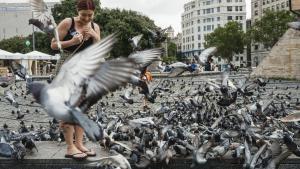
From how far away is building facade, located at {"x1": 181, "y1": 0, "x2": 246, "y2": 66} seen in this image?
6220 inches

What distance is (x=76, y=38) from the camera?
5.61 m

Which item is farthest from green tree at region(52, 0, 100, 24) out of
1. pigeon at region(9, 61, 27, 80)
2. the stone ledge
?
the stone ledge

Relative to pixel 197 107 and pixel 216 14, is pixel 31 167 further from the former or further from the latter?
pixel 216 14

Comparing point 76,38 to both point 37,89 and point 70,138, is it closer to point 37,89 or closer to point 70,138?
point 70,138

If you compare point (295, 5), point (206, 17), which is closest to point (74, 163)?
point (295, 5)

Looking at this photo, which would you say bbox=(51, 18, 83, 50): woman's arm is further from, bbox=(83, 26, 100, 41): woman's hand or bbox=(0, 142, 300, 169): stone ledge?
bbox=(0, 142, 300, 169): stone ledge

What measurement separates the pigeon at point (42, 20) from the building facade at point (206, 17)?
491 ft

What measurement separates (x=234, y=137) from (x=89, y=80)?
8.72ft

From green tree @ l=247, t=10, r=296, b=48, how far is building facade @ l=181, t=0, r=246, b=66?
80.0 meters

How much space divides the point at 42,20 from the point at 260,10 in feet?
388

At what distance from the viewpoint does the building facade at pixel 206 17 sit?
518 ft

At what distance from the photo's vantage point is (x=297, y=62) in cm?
3259

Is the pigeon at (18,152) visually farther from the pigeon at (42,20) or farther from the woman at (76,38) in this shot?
the pigeon at (42,20)

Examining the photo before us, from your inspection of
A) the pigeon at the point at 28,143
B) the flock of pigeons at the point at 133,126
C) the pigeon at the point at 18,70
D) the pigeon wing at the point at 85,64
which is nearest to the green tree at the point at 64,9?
the pigeon at the point at 18,70
